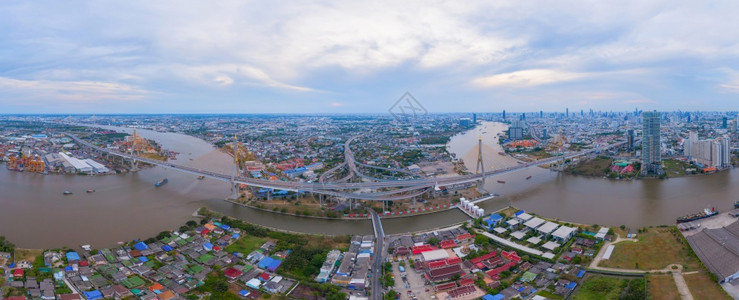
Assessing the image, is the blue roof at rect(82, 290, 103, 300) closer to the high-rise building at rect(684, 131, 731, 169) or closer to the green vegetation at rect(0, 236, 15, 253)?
the green vegetation at rect(0, 236, 15, 253)

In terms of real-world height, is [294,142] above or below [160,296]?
above

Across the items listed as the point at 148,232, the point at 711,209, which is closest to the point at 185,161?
the point at 148,232

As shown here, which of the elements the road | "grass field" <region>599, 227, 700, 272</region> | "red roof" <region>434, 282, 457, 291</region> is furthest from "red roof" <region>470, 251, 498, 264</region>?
"grass field" <region>599, 227, 700, 272</region>

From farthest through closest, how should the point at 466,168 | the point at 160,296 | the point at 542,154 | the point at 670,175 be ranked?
the point at 542,154 < the point at 466,168 < the point at 670,175 < the point at 160,296

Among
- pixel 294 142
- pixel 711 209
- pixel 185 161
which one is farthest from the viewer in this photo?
pixel 294 142

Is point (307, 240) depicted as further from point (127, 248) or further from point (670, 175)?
point (670, 175)

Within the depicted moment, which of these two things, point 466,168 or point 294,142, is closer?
point 466,168
